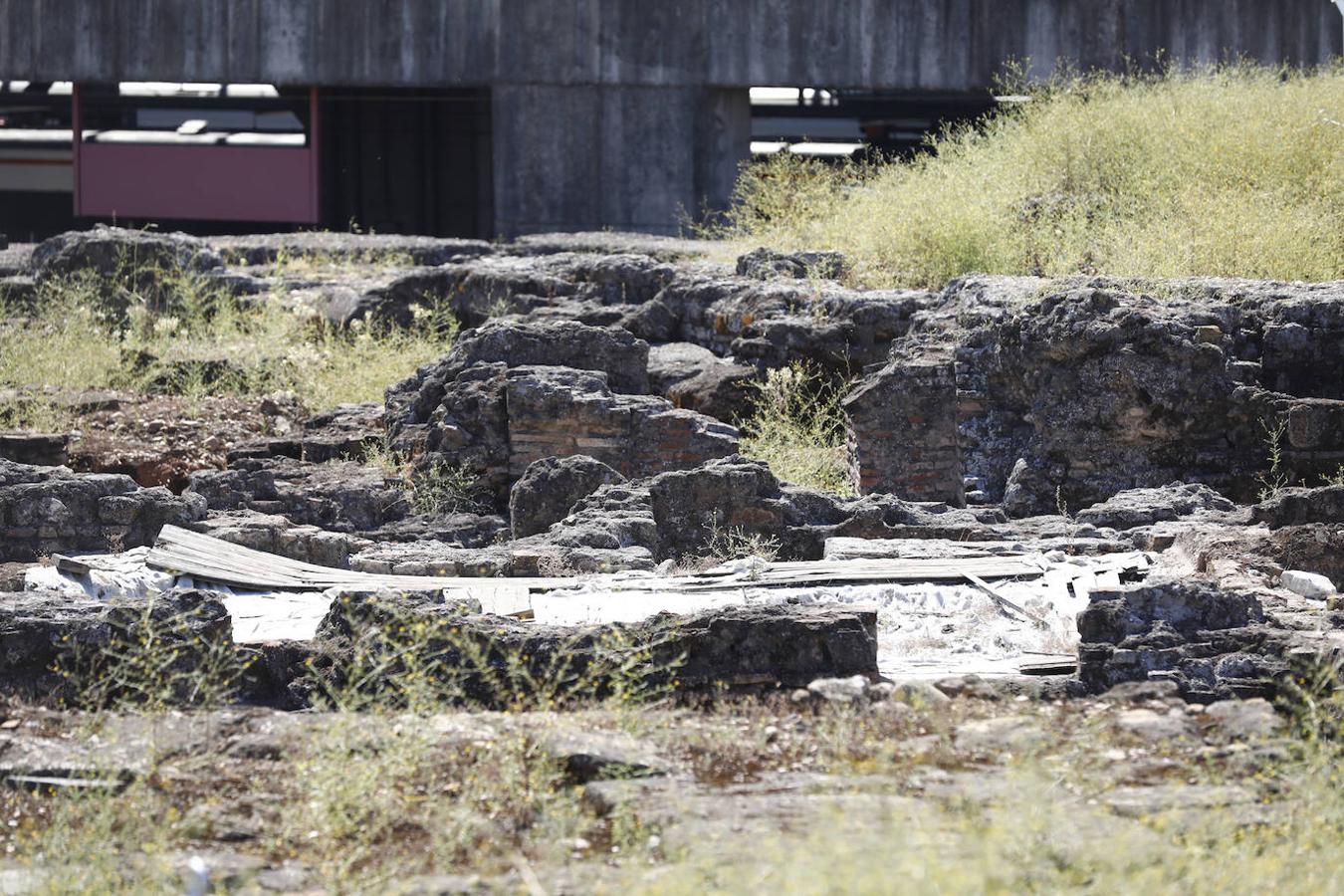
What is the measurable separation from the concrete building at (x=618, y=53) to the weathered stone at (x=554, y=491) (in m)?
10.9

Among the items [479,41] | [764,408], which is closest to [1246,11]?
[479,41]

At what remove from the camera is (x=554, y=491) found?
355 inches

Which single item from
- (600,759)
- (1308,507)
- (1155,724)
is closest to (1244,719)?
(1155,724)

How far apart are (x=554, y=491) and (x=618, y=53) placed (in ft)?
37.3

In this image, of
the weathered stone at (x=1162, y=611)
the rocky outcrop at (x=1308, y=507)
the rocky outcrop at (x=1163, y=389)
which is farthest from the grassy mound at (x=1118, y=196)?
the weathered stone at (x=1162, y=611)

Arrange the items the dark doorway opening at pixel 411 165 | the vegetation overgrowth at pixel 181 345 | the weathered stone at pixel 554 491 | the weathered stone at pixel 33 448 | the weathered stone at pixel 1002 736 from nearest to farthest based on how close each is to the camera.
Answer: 1. the weathered stone at pixel 1002 736
2. the weathered stone at pixel 554 491
3. the weathered stone at pixel 33 448
4. the vegetation overgrowth at pixel 181 345
5. the dark doorway opening at pixel 411 165

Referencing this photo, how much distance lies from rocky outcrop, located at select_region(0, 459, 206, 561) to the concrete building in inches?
457

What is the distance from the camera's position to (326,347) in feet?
45.4

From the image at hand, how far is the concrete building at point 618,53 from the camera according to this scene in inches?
769

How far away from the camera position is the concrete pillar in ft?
64.3

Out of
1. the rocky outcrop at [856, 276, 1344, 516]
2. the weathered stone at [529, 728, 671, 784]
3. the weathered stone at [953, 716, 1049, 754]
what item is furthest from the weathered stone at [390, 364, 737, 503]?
the weathered stone at [529, 728, 671, 784]

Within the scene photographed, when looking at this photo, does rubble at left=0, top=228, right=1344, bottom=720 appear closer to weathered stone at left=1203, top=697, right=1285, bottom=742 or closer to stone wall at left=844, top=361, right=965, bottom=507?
stone wall at left=844, top=361, right=965, bottom=507

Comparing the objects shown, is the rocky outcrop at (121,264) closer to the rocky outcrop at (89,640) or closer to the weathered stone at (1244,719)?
the rocky outcrop at (89,640)

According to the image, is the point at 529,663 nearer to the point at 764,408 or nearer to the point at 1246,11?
the point at 764,408
